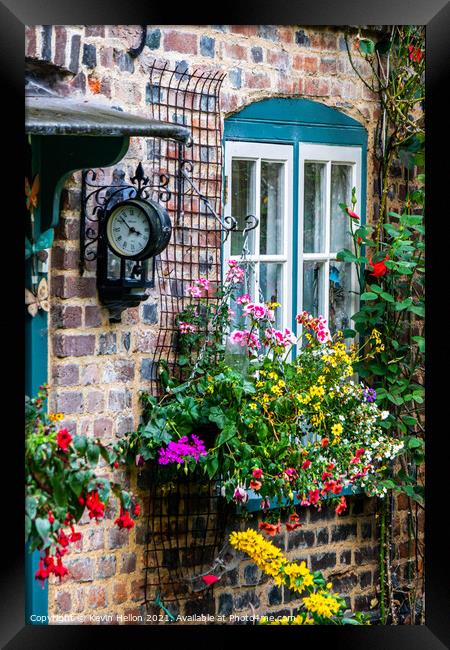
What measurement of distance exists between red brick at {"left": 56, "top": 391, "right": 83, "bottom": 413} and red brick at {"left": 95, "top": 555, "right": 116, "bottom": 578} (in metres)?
0.61

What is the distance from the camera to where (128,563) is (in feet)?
15.9

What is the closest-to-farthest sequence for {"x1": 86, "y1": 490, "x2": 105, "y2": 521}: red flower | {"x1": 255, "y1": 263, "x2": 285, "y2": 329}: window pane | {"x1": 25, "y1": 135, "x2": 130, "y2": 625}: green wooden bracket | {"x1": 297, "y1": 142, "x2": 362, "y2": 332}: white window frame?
{"x1": 86, "y1": 490, "x2": 105, "y2": 521}: red flower < {"x1": 25, "y1": 135, "x2": 130, "y2": 625}: green wooden bracket < {"x1": 255, "y1": 263, "x2": 285, "y2": 329}: window pane < {"x1": 297, "y1": 142, "x2": 362, "y2": 332}: white window frame

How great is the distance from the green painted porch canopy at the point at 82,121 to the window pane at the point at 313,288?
1459 mm

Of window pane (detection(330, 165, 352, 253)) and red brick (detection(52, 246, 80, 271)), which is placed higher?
window pane (detection(330, 165, 352, 253))

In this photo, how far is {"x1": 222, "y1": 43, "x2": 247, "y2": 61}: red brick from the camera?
5133mm

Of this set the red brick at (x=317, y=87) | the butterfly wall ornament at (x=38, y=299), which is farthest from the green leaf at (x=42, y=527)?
the red brick at (x=317, y=87)

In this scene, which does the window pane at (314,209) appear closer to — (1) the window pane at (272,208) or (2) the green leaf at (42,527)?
(1) the window pane at (272,208)

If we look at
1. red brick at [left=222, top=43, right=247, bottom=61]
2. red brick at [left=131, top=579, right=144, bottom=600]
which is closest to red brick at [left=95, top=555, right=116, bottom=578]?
red brick at [left=131, top=579, right=144, bottom=600]

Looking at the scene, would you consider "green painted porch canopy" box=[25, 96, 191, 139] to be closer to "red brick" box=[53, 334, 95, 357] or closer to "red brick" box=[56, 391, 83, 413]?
"red brick" box=[53, 334, 95, 357]

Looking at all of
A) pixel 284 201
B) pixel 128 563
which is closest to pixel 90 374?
pixel 128 563

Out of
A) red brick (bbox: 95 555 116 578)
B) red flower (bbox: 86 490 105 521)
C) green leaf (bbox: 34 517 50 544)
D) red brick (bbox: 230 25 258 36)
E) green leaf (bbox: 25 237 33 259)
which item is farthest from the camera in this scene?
red brick (bbox: 230 25 258 36)
